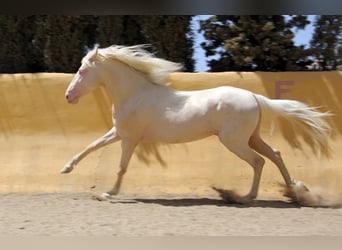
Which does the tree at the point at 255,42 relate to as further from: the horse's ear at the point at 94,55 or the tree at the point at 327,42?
the horse's ear at the point at 94,55

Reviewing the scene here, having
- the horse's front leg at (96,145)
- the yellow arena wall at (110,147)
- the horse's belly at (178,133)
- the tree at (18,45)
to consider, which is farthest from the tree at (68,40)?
the horse's belly at (178,133)

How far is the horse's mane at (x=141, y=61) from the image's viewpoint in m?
7.97

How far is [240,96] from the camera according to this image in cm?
749

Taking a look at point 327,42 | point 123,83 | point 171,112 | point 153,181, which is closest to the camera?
point 171,112

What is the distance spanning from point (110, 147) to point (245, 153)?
2245 millimetres

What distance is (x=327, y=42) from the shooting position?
9.66 metres

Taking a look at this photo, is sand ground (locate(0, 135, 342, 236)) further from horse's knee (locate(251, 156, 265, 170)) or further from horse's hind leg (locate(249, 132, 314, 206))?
horse's knee (locate(251, 156, 265, 170))

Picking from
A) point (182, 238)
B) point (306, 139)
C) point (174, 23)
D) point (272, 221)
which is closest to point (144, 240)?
point (182, 238)

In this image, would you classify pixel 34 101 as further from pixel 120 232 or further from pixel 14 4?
pixel 14 4

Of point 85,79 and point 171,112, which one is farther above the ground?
point 85,79

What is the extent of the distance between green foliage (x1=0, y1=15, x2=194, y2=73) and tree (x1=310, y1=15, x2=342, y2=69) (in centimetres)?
218

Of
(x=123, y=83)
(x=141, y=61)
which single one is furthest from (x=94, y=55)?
(x=141, y=61)

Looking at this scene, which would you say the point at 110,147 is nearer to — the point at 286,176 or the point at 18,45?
the point at 286,176

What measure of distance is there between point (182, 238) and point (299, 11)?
256 centimetres
